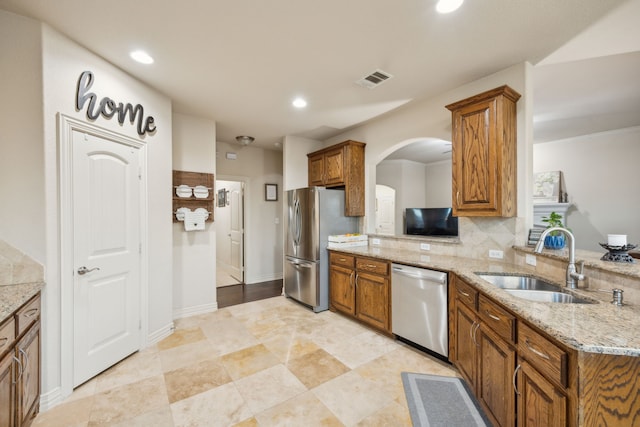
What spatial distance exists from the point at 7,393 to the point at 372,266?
2.84 metres

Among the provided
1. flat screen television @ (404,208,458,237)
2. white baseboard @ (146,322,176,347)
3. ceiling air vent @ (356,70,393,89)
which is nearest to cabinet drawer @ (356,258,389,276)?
ceiling air vent @ (356,70,393,89)

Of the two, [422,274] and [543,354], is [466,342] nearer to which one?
[422,274]

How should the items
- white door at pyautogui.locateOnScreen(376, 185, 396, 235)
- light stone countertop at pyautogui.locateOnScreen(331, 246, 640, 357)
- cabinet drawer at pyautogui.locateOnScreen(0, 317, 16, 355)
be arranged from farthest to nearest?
1. white door at pyautogui.locateOnScreen(376, 185, 396, 235)
2. cabinet drawer at pyautogui.locateOnScreen(0, 317, 16, 355)
3. light stone countertop at pyautogui.locateOnScreen(331, 246, 640, 357)

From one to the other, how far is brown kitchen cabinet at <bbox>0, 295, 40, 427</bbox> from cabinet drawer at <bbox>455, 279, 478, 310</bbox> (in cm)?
277

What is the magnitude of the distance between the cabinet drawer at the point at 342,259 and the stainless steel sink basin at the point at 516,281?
5.03 feet

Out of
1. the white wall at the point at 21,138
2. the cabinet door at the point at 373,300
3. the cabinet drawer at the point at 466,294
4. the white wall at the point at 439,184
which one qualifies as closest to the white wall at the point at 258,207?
the cabinet door at the point at 373,300

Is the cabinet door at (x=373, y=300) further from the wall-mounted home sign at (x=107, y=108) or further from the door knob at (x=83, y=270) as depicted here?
the wall-mounted home sign at (x=107, y=108)

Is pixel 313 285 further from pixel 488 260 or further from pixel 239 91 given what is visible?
pixel 239 91

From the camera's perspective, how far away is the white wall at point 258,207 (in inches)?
199

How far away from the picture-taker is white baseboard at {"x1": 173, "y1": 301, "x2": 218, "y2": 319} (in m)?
3.51

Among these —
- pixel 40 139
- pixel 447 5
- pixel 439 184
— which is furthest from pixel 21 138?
pixel 439 184

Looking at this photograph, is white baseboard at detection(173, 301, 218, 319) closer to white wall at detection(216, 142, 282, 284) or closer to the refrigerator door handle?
the refrigerator door handle

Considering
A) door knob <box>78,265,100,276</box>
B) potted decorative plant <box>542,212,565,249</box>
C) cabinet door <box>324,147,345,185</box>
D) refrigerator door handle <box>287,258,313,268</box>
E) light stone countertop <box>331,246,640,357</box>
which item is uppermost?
cabinet door <box>324,147,345,185</box>

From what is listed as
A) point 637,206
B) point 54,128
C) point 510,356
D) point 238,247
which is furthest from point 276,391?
point 637,206
